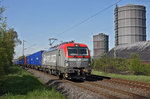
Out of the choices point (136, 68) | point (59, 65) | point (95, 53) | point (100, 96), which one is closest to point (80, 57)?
point (59, 65)

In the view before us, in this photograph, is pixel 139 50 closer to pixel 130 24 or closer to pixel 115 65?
pixel 115 65

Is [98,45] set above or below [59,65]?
above

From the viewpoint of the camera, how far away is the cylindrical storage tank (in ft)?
232

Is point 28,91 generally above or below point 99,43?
below

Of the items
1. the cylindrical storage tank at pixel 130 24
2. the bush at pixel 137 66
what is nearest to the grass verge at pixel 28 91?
the bush at pixel 137 66

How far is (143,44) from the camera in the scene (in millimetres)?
46812

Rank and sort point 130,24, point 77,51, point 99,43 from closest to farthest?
point 77,51 → point 130,24 → point 99,43

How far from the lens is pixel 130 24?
71.4 metres

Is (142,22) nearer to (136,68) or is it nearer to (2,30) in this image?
(136,68)

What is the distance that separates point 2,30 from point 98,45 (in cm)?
6573

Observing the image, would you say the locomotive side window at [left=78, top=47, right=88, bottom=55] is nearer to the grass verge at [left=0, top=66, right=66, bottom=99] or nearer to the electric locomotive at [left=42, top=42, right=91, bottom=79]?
the electric locomotive at [left=42, top=42, right=91, bottom=79]

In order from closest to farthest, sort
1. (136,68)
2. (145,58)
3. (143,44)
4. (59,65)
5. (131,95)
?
(131,95) → (59,65) → (136,68) → (145,58) → (143,44)

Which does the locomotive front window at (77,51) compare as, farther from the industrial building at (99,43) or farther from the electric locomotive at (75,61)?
the industrial building at (99,43)

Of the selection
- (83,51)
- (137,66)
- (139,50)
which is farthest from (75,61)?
(139,50)
